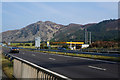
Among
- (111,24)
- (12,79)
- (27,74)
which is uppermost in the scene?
(111,24)

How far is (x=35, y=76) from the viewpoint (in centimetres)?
654

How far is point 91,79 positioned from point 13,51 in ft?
115

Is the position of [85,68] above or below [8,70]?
above

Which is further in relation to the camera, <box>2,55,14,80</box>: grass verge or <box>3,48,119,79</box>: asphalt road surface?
<box>2,55,14,80</box>: grass verge

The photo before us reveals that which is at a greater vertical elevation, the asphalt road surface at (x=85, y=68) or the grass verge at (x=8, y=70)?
the asphalt road surface at (x=85, y=68)

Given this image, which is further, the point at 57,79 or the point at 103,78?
the point at 103,78

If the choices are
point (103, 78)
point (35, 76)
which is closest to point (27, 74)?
point (35, 76)

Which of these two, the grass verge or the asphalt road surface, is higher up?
the asphalt road surface

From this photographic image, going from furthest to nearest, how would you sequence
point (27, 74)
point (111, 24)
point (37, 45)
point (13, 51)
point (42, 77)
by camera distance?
point (111, 24), point (37, 45), point (13, 51), point (27, 74), point (42, 77)

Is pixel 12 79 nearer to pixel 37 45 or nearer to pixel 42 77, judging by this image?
pixel 42 77

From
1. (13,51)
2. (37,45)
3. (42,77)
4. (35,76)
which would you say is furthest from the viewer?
(37,45)

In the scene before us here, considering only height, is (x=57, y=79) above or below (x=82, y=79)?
above

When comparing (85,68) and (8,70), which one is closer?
(85,68)

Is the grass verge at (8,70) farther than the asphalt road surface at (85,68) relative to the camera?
Yes
